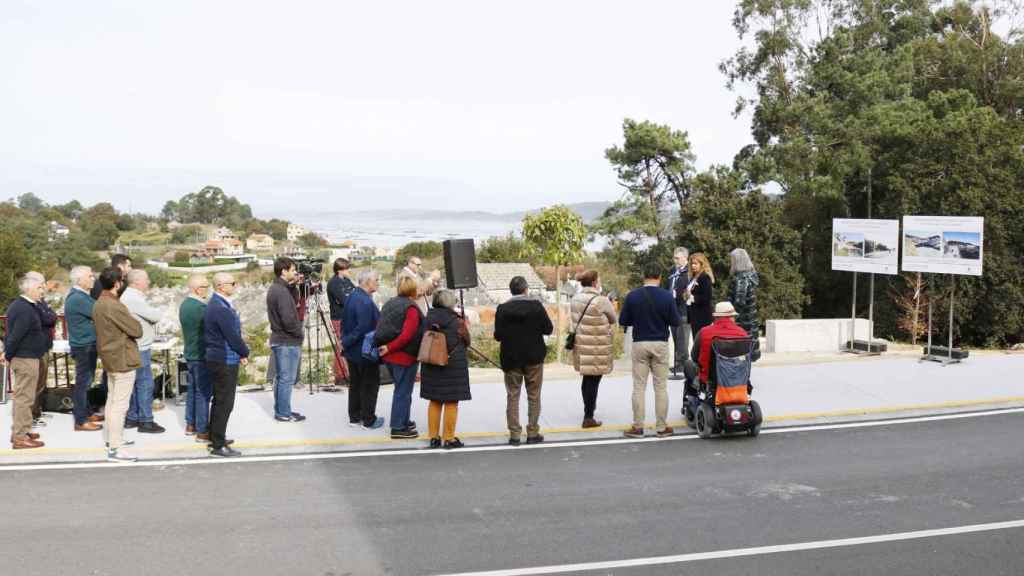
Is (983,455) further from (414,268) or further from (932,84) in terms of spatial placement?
(932,84)

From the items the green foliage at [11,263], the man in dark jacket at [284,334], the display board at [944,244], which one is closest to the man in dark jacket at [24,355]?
the man in dark jacket at [284,334]

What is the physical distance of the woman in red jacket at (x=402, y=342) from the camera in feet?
30.4

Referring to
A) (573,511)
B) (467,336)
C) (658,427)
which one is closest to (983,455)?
(658,427)

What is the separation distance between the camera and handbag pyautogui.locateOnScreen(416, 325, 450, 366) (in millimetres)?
8883

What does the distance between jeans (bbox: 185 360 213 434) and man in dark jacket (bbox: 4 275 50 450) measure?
1.48 m

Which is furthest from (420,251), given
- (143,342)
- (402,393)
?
(402,393)

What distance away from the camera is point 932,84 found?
1373 inches

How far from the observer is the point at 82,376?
9516mm

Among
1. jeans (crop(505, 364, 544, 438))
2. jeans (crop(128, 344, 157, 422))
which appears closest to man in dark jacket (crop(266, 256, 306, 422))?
jeans (crop(128, 344, 157, 422))

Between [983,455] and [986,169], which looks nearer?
[983,455]

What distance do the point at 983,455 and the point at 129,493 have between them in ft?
26.8

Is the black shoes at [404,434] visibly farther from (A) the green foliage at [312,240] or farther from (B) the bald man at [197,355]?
(A) the green foliage at [312,240]

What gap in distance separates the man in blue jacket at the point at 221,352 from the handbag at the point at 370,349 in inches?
52.0

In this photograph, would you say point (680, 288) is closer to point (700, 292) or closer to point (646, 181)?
point (700, 292)
